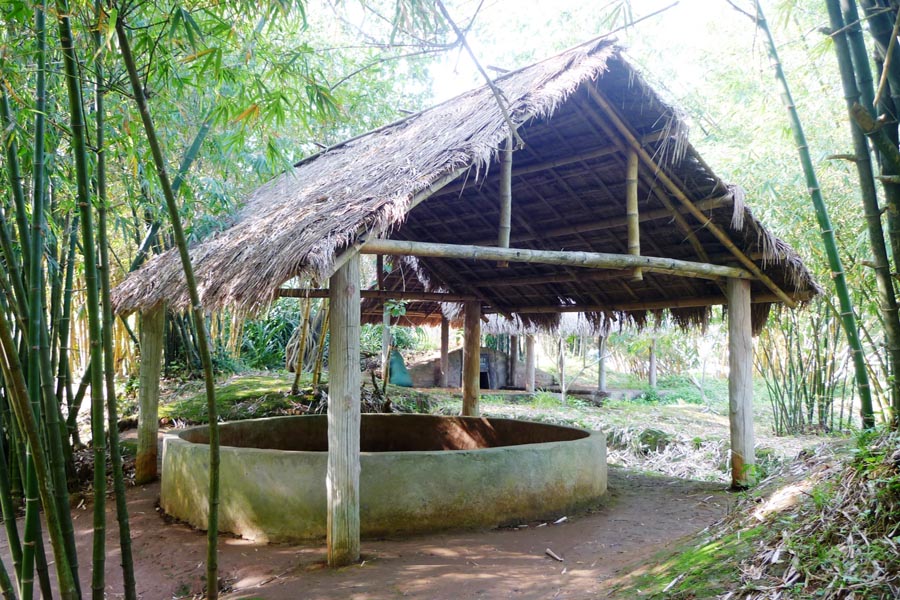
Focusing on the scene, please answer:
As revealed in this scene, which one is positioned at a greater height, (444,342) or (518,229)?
(518,229)

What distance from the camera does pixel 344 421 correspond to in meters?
4.12

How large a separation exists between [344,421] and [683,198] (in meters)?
3.31

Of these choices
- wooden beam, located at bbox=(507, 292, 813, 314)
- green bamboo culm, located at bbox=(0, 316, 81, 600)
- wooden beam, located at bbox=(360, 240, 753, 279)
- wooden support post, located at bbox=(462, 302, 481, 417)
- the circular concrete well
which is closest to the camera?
green bamboo culm, located at bbox=(0, 316, 81, 600)

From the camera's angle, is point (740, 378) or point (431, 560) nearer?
point (431, 560)

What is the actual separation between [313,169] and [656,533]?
15.8 ft

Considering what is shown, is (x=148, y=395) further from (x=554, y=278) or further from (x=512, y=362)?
(x=512, y=362)

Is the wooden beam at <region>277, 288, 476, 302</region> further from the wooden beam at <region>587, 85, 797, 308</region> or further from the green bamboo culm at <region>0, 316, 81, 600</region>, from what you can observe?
the green bamboo culm at <region>0, 316, 81, 600</region>

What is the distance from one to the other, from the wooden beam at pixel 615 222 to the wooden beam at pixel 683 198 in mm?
97

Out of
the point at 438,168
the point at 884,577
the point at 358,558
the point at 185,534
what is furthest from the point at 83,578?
the point at 884,577

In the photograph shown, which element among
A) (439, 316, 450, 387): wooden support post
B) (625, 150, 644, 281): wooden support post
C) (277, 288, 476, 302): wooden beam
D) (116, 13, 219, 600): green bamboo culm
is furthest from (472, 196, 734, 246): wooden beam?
(116, 13, 219, 600): green bamboo culm

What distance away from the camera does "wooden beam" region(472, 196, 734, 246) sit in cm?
552

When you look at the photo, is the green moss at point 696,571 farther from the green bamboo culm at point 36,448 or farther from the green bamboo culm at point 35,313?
the green bamboo culm at point 35,313

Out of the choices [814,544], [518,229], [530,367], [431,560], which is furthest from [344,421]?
[530,367]

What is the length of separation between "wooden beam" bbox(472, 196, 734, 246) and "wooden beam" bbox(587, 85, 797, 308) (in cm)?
10
